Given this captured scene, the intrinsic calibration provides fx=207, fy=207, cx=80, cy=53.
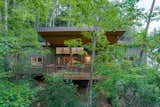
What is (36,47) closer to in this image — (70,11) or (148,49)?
(70,11)

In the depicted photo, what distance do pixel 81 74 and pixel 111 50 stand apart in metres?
4.47

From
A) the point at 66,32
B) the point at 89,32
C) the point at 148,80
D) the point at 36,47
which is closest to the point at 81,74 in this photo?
the point at 66,32

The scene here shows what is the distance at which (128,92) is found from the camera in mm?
7883

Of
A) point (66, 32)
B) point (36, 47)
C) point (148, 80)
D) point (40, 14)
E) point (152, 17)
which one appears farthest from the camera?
point (66, 32)

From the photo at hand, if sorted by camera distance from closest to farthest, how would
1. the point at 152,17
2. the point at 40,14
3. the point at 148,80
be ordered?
the point at 148,80 → the point at 152,17 → the point at 40,14

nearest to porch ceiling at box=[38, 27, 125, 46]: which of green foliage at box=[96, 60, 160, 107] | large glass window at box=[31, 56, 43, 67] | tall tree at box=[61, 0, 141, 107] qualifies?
tall tree at box=[61, 0, 141, 107]

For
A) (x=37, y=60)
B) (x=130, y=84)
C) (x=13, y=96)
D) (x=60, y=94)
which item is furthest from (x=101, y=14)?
(x=37, y=60)

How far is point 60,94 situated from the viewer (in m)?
7.99

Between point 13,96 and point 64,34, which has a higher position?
point 64,34

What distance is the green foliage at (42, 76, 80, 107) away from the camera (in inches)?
314

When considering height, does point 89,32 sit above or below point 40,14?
below

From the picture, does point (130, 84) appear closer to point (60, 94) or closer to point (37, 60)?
point (60, 94)

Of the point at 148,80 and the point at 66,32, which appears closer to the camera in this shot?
the point at 148,80

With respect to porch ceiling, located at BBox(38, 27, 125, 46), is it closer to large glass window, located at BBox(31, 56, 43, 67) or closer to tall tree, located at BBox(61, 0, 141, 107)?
tall tree, located at BBox(61, 0, 141, 107)
